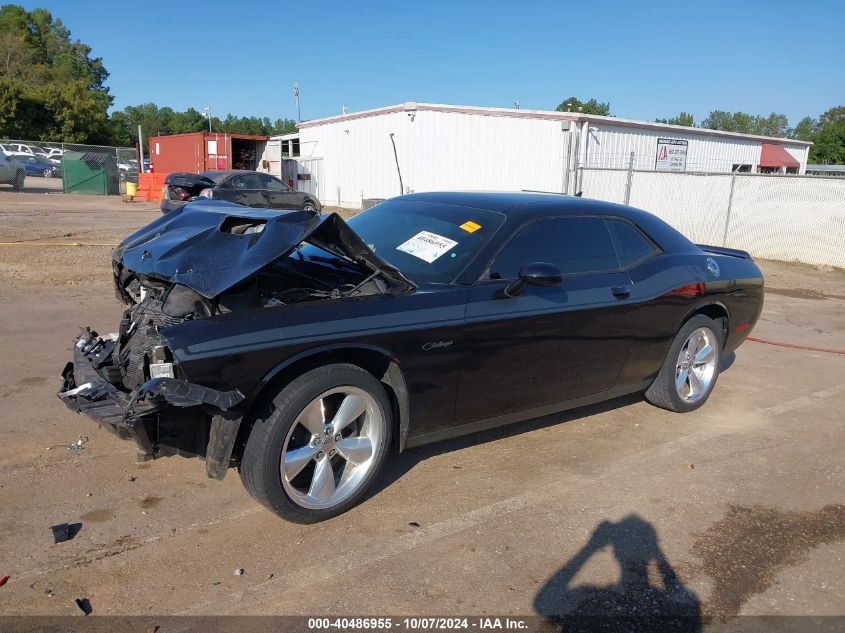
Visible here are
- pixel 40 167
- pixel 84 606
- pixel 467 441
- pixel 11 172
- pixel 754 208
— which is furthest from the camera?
pixel 40 167

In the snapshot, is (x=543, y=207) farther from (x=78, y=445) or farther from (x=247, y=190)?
(x=247, y=190)

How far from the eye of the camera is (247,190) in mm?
19703

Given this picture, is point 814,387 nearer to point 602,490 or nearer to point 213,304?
point 602,490

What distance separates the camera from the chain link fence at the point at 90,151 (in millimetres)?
31070

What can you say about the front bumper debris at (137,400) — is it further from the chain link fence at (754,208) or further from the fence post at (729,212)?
the fence post at (729,212)

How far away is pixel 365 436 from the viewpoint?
11.6 ft

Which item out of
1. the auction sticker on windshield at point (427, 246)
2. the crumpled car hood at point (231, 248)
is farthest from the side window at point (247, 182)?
the auction sticker on windshield at point (427, 246)

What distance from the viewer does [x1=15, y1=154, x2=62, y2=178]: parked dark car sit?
34.9m

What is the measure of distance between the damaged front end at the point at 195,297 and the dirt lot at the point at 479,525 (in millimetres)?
514

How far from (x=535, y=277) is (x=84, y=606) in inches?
106

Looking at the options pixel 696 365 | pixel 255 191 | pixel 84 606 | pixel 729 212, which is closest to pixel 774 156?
pixel 729 212

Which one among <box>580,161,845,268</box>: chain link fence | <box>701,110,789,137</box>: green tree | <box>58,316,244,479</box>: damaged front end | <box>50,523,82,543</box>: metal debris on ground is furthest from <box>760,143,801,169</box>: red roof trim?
<box>701,110,789,137</box>: green tree

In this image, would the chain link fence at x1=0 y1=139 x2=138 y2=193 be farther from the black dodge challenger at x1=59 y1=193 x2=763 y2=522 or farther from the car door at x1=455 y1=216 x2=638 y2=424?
the car door at x1=455 y1=216 x2=638 y2=424

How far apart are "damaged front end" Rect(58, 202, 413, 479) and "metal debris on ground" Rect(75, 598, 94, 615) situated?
64 centimetres
